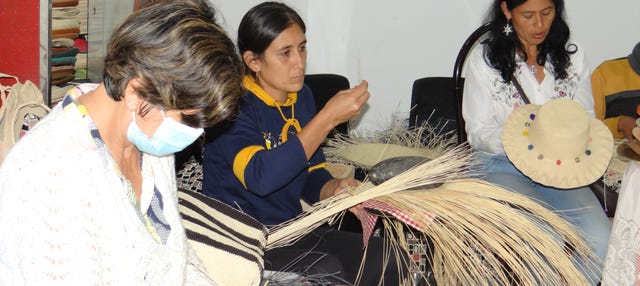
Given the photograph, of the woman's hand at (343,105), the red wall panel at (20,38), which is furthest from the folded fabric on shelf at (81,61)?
the woman's hand at (343,105)

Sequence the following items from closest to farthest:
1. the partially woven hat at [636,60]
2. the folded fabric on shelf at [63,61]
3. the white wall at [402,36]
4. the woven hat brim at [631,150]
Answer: the woven hat brim at [631,150] → the folded fabric on shelf at [63,61] → the partially woven hat at [636,60] → the white wall at [402,36]

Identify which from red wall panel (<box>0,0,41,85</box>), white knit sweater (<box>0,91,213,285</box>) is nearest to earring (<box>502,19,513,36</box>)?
red wall panel (<box>0,0,41,85</box>)

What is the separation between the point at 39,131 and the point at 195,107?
0.28 m

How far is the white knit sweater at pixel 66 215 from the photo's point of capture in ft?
4.41

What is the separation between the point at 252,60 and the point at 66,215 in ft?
3.62

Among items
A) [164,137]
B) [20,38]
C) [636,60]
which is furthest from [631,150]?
[20,38]

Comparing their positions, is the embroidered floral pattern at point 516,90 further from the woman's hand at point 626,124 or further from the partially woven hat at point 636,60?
the partially woven hat at point 636,60

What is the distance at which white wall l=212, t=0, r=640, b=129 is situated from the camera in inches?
155

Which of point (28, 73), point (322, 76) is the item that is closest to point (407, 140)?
point (322, 76)

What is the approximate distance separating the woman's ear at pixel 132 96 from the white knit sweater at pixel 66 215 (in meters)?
0.09

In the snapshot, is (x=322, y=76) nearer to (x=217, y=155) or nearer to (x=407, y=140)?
(x=407, y=140)

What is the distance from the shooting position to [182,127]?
60.3 inches

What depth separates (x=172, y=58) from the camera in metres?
1.41

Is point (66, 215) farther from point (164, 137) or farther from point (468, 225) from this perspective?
point (468, 225)
